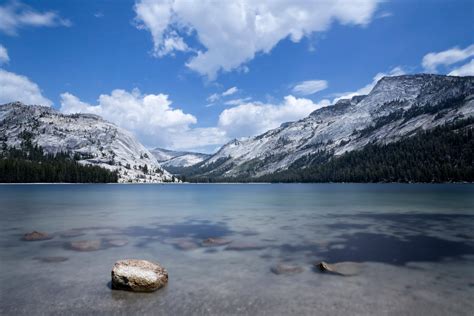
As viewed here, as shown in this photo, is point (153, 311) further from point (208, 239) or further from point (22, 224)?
point (22, 224)

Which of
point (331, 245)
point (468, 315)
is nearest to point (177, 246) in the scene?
point (331, 245)

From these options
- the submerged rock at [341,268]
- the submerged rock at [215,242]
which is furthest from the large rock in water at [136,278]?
the submerged rock at [215,242]

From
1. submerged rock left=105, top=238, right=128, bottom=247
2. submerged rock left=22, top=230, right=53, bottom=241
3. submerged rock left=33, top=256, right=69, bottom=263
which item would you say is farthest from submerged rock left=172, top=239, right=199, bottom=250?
submerged rock left=22, top=230, right=53, bottom=241

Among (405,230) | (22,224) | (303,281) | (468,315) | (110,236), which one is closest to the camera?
(468,315)

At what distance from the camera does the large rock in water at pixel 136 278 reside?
20.2 meters

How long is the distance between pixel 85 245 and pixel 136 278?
1735 cm

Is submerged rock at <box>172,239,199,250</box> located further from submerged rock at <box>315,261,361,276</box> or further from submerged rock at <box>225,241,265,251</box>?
submerged rock at <box>315,261,361,276</box>

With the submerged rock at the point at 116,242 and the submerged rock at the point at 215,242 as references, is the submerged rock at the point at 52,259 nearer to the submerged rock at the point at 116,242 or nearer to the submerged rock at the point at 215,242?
the submerged rock at the point at 116,242

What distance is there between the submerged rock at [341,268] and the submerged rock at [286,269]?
1.68m

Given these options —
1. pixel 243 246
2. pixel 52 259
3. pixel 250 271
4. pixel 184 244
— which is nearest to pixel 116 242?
pixel 184 244

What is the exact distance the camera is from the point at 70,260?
92.7 ft

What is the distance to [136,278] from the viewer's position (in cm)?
2028

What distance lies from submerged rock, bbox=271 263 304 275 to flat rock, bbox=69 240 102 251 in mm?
19131

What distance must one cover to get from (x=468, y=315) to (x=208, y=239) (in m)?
26.1
